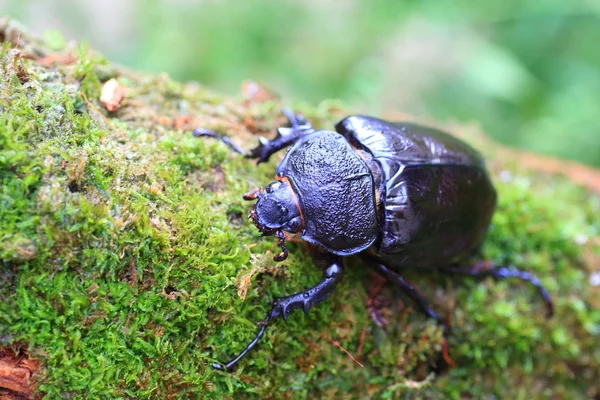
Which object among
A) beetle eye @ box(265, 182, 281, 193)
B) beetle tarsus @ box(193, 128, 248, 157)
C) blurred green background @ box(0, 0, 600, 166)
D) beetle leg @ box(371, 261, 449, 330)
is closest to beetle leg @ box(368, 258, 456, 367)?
beetle leg @ box(371, 261, 449, 330)

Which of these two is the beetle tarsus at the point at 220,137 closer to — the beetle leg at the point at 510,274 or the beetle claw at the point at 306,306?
the beetle claw at the point at 306,306

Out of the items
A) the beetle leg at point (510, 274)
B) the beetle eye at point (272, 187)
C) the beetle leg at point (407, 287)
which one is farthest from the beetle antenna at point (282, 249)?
the beetle leg at point (510, 274)

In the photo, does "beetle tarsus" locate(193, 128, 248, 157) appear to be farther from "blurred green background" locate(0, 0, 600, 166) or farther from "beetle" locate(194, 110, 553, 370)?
"blurred green background" locate(0, 0, 600, 166)

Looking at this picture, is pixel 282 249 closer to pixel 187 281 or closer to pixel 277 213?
pixel 277 213

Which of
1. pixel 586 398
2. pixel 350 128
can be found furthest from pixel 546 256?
pixel 350 128

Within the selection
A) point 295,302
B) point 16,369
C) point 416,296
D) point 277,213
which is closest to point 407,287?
point 416,296

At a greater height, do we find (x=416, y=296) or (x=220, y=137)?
(x=220, y=137)
